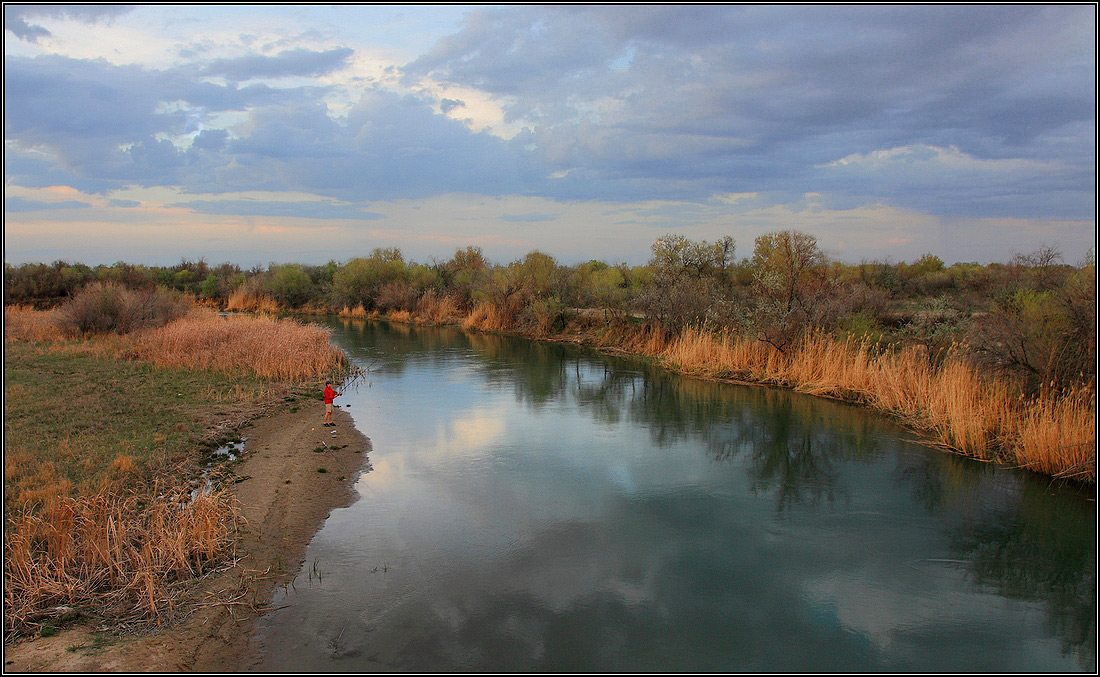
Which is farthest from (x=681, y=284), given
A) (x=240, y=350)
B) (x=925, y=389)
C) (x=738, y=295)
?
(x=240, y=350)

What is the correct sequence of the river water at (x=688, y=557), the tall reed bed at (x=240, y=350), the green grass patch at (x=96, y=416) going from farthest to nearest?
the tall reed bed at (x=240, y=350)
the green grass patch at (x=96, y=416)
the river water at (x=688, y=557)

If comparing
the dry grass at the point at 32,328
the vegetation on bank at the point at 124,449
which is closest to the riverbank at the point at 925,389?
the vegetation on bank at the point at 124,449

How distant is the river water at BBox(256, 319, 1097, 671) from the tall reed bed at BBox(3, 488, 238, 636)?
1.06 meters

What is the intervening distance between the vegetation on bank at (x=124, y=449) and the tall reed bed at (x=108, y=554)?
1 centimetres

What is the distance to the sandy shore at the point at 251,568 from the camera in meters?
5.14

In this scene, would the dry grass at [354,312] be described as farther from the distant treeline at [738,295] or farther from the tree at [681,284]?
the tree at [681,284]

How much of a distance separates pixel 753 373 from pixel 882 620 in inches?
485

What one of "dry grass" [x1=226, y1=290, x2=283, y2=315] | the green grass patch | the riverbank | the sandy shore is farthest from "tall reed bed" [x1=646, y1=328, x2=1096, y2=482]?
"dry grass" [x1=226, y1=290, x2=283, y2=315]

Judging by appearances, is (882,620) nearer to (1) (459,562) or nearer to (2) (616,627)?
(2) (616,627)

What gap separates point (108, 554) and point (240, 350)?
13067 mm

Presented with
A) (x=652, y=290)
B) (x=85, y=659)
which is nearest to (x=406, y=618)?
(x=85, y=659)

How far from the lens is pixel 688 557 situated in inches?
303

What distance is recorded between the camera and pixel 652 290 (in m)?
24.2

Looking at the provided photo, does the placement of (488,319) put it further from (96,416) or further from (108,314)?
(96,416)
